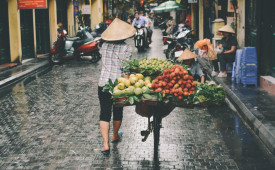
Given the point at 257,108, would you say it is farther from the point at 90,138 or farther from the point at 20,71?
the point at 20,71

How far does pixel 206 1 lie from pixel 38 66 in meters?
10.0

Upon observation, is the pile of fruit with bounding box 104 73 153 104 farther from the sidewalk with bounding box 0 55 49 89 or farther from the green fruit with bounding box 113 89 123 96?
the sidewalk with bounding box 0 55 49 89

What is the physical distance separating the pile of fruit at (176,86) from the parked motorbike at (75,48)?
1145cm

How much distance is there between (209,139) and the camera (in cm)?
606

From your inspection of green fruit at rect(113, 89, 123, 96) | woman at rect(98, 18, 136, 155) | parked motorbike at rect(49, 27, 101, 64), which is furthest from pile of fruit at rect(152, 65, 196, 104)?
parked motorbike at rect(49, 27, 101, 64)

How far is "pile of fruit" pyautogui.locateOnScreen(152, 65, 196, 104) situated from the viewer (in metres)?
4.65

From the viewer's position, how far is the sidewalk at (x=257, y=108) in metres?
5.85

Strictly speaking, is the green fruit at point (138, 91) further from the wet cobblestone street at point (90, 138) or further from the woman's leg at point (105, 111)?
the wet cobblestone street at point (90, 138)

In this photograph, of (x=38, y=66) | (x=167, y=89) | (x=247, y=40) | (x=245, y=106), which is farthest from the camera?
(x=38, y=66)

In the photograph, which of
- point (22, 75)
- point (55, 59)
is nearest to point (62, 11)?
point (55, 59)

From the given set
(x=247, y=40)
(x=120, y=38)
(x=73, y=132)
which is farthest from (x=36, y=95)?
→ (x=247, y=40)

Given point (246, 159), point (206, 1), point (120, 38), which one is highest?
point (206, 1)

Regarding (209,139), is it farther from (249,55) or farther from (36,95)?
(36,95)

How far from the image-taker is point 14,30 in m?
15.3
